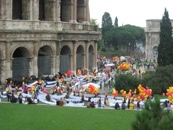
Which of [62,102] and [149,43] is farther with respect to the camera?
[149,43]

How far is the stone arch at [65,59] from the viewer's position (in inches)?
1870

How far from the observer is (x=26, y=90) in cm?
3388

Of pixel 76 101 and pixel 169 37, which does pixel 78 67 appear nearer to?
pixel 169 37

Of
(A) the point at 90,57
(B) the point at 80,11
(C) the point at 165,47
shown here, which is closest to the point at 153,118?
(C) the point at 165,47

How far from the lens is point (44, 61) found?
149 feet

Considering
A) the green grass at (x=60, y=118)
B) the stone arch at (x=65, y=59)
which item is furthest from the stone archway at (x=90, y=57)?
the green grass at (x=60, y=118)

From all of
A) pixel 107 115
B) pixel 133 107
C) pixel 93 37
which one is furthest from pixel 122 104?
pixel 93 37

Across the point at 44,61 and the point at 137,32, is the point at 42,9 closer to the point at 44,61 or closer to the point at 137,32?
the point at 44,61

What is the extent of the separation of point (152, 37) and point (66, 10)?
1327 inches

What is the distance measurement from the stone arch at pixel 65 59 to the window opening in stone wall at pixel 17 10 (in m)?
6.99

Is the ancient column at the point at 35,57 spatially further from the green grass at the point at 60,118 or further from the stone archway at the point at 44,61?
the green grass at the point at 60,118

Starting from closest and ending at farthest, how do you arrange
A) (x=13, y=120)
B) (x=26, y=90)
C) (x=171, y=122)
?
(x=171, y=122) → (x=13, y=120) → (x=26, y=90)

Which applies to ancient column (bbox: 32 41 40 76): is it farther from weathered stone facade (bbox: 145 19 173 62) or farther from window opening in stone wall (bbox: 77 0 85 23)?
weathered stone facade (bbox: 145 19 173 62)

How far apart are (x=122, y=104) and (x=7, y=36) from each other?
1691 cm
